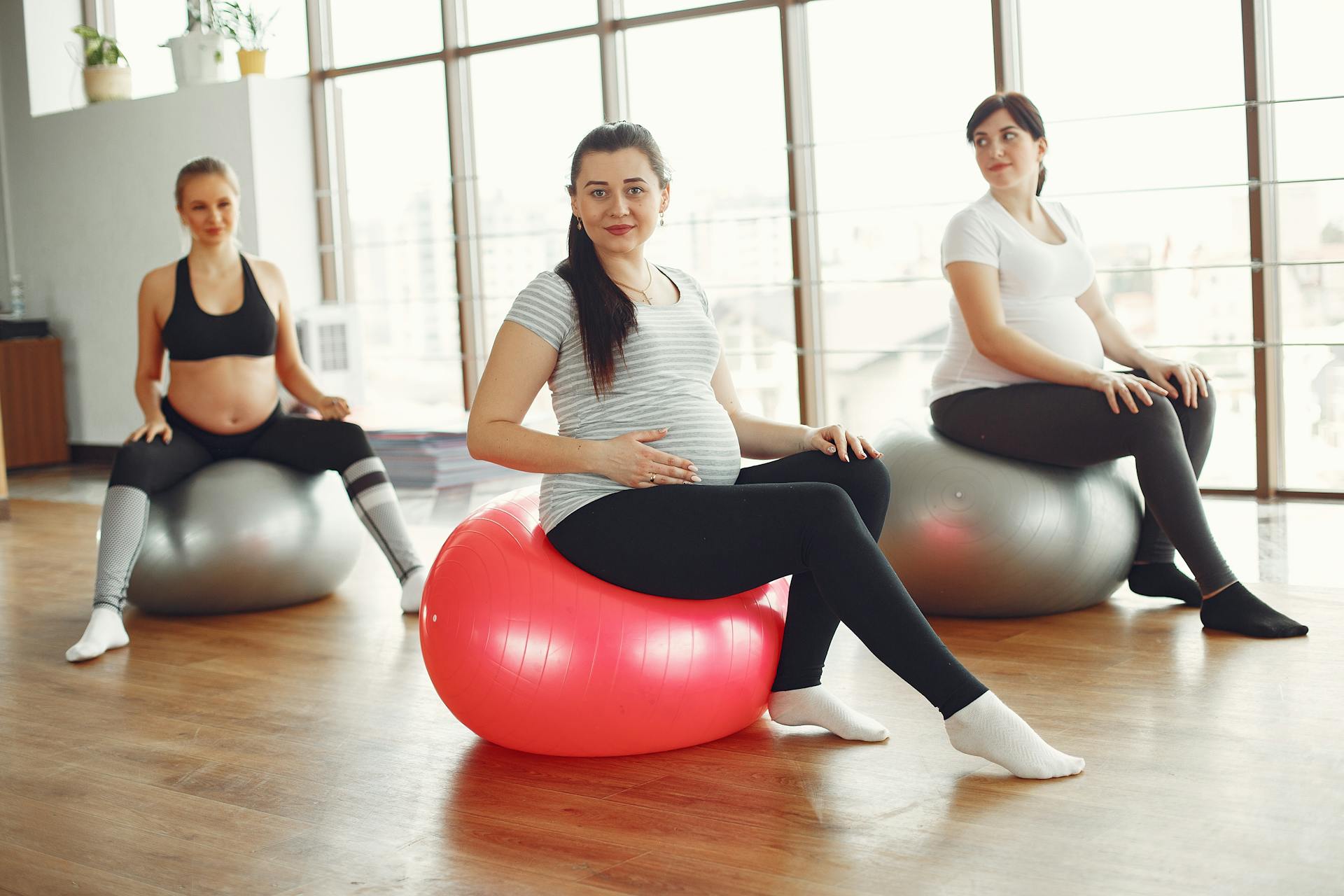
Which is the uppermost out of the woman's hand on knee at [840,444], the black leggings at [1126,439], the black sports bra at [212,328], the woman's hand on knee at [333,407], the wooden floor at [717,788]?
the black sports bra at [212,328]

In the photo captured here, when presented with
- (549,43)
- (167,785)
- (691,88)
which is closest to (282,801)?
(167,785)

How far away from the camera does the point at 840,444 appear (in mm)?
1934

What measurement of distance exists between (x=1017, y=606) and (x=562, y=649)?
1.18 meters

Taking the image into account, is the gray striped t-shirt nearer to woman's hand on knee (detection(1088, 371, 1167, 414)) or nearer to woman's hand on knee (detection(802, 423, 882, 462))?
woman's hand on knee (detection(802, 423, 882, 462))

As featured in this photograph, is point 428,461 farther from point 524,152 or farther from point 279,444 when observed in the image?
point 279,444

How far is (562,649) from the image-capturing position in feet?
6.19

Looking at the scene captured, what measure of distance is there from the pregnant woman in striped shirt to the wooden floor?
143 mm

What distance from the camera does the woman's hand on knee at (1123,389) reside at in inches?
Answer: 99.5

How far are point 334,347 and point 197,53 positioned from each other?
1526 millimetres

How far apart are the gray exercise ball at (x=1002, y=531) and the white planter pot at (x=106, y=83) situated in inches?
203

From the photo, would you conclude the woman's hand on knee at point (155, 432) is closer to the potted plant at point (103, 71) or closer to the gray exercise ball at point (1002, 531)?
the gray exercise ball at point (1002, 531)

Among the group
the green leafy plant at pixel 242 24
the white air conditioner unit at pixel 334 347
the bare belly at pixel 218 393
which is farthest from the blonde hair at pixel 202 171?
the green leafy plant at pixel 242 24

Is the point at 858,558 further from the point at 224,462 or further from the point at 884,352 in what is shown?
the point at 884,352

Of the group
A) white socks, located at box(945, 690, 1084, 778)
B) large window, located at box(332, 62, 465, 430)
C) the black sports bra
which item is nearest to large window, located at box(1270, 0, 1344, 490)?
white socks, located at box(945, 690, 1084, 778)
